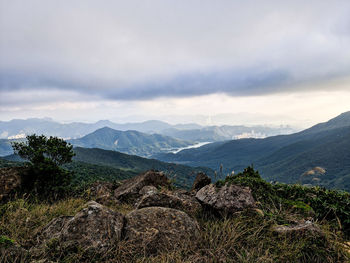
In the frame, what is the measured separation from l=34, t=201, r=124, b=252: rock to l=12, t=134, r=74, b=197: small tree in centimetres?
471

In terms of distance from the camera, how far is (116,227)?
13.5 feet

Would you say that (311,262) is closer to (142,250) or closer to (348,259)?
(348,259)

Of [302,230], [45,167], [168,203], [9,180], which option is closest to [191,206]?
[168,203]

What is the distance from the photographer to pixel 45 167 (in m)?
9.38

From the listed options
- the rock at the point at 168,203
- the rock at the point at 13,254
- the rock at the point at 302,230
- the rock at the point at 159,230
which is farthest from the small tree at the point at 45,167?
the rock at the point at 302,230

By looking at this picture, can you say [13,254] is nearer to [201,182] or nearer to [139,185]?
[139,185]

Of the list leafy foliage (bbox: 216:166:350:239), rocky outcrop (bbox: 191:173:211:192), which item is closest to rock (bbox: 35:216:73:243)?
leafy foliage (bbox: 216:166:350:239)

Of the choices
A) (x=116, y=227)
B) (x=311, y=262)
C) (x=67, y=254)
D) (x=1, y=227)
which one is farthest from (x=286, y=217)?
(x=1, y=227)

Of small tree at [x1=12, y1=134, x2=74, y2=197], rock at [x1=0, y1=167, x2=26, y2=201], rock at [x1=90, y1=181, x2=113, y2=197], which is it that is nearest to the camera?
rock at [x1=0, y1=167, x2=26, y2=201]

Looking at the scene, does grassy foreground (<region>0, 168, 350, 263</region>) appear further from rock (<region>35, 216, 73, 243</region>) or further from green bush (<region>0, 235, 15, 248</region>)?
rock (<region>35, 216, 73, 243</region>)

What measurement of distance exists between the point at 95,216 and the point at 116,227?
20.1 inches

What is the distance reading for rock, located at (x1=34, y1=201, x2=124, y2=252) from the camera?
368 centimetres

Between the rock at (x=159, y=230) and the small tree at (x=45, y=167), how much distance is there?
18.6ft

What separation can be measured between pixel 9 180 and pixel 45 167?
6.16ft
